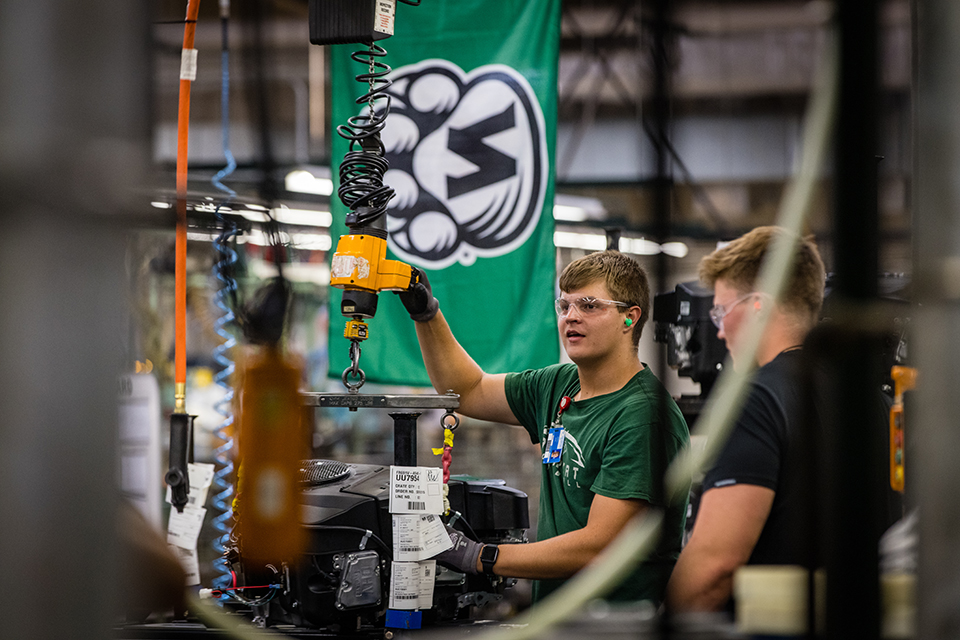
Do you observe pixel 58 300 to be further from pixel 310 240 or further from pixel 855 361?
pixel 310 240

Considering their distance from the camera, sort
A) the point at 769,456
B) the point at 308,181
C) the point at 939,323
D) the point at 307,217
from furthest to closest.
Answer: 1. the point at 308,181
2. the point at 307,217
3. the point at 769,456
4. the point at 939,323

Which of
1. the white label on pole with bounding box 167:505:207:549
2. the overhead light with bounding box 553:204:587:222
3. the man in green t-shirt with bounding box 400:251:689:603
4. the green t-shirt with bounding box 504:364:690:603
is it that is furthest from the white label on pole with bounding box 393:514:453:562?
the overhead light with bounding box 553:204:587:222

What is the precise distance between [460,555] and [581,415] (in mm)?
545

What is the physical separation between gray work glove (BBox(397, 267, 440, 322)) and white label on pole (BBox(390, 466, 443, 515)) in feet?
1.97

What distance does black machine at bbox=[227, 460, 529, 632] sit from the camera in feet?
6.57

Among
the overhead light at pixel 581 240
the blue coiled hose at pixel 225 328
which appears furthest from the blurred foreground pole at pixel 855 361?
the overhead light at pixel 581 240

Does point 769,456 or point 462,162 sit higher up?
point 462,162

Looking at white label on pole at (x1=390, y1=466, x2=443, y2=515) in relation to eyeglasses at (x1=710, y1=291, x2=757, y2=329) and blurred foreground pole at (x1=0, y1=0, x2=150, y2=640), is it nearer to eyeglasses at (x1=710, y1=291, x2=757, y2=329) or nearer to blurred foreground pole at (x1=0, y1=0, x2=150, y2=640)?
eyeglasses at (x1=710, y1=291, x2=757, y2=329)

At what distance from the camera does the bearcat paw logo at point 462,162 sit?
9.71 feet

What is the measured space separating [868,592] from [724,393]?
8.7 inches

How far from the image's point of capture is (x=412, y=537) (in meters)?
1.90

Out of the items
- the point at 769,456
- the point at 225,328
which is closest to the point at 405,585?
the point at 769,456

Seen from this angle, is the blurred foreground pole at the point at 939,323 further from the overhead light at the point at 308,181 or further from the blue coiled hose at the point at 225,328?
the overhead light at the point at 308,181

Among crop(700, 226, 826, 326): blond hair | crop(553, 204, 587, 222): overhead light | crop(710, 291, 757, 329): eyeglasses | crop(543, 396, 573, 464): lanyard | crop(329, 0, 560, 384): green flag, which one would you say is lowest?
crop(543, 396, 573, 464): lanyard
